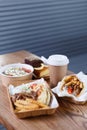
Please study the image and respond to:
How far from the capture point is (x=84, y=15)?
146 inches

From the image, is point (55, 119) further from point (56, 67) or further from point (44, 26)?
point (44, 26)

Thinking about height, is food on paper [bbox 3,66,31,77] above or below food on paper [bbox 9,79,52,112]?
above

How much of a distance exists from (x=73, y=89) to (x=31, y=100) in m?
0.26

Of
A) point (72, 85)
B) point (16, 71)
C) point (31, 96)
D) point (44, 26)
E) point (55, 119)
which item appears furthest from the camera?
point (44, 26)

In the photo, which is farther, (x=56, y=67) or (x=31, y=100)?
(x=56, y=67)

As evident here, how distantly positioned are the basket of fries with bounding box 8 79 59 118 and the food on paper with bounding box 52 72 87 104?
73mm

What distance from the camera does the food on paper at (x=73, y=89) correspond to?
143cm

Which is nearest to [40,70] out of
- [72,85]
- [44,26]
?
[72,85]

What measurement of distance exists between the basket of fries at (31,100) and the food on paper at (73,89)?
0.07 meters

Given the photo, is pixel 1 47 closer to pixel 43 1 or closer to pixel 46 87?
pixel 43 1

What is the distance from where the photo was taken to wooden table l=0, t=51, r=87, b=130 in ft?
4.03

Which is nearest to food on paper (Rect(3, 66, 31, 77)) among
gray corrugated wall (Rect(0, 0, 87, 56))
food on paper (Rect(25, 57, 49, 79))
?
food on paper (Rect(25, 57, 49, 79))

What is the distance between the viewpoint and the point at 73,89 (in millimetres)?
1482

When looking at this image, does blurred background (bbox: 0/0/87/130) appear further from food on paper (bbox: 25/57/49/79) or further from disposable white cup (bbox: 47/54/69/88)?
disposable white cup (bbox: 47/54/69/88)
